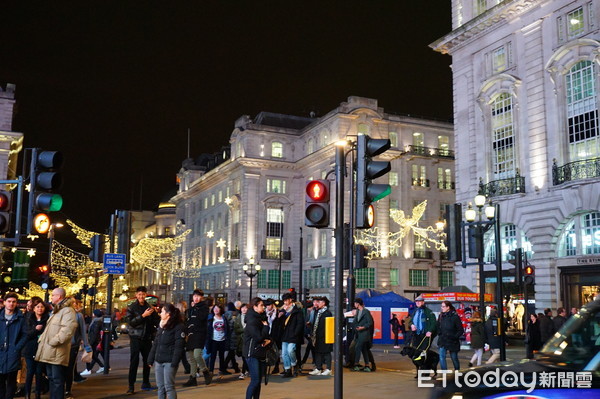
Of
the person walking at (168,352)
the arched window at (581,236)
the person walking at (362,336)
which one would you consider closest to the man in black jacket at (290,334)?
the person walking at (362,336)

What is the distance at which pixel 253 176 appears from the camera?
220 feet

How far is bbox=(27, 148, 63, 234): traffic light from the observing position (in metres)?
10.9

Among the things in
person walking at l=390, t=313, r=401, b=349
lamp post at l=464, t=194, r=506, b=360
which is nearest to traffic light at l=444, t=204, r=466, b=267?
lamp post at l=464, t=194, r=506, b=360

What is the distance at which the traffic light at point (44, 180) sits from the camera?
10.9 meters

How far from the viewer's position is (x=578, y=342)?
21.3ft

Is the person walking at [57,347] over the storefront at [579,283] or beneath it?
beneath

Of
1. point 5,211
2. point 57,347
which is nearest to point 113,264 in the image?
point 5,211

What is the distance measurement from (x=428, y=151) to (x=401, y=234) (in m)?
8.49

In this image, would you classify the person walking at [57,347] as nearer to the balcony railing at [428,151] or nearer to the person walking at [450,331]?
the person walking at [450,331]

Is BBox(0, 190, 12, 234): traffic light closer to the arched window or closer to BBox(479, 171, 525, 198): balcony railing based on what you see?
the arched window

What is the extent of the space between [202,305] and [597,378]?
1061 centimetres

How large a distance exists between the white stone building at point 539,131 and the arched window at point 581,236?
5cm

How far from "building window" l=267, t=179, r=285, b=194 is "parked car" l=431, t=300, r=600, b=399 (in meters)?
61.1

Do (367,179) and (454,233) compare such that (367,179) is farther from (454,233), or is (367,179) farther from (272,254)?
(272,254)
